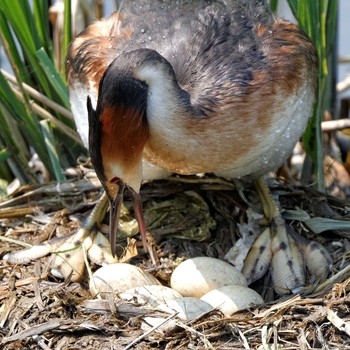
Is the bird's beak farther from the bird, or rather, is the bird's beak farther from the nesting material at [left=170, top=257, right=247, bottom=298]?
the nesting material at [left=170, top=257, right=247, bottom=298]

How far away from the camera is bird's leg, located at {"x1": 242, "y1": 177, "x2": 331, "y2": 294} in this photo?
5320mm

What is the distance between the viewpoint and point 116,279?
4977 mm

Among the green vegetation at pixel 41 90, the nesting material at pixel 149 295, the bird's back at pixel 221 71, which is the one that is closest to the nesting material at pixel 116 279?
the nesting material at pixel 149 295

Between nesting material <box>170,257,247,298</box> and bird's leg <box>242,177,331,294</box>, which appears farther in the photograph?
bird's leg <box>242,177,331,294</box>

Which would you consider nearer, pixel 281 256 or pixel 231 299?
pixel 231 299

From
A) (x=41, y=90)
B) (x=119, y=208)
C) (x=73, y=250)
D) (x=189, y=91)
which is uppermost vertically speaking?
(x=189, y=91)

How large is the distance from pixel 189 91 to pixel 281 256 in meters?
1.17

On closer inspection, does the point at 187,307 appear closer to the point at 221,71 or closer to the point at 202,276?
the point at 202,276

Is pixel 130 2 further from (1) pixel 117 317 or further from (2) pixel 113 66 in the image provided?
(1) pixel 117 317

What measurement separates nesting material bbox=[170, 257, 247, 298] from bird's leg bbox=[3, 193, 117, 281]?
0.58m

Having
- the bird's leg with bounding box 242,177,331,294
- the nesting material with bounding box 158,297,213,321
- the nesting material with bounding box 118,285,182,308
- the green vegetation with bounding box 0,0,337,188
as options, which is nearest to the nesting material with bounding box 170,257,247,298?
the nesting material with bounding box 118,285,182,308

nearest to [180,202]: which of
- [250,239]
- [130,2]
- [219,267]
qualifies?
[250,239]

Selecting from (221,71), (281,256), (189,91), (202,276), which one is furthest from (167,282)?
(221,71)

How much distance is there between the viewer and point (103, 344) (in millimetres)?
4574
